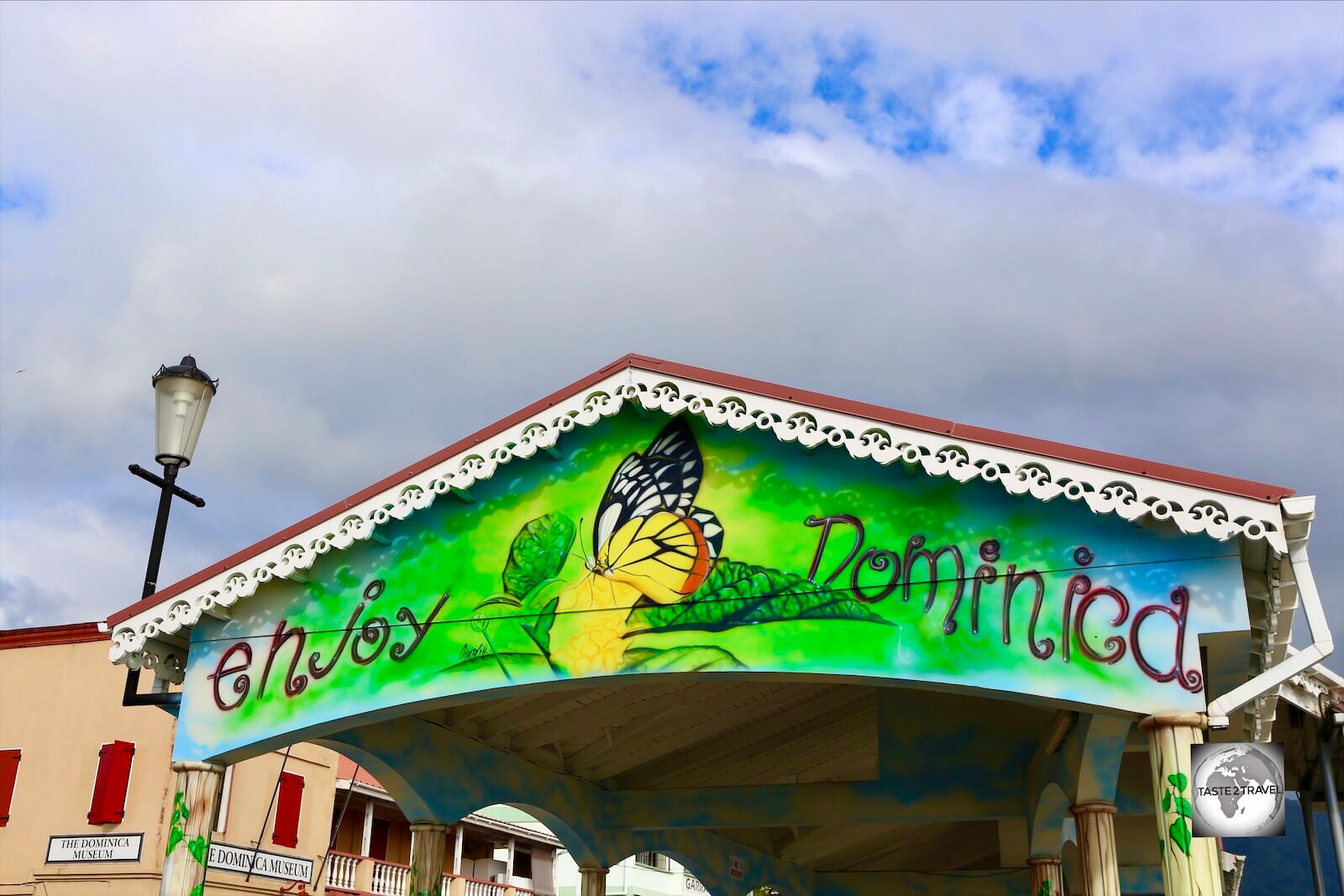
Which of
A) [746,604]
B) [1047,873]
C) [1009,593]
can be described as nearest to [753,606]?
[746,604]

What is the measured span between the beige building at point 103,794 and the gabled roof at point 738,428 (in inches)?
343

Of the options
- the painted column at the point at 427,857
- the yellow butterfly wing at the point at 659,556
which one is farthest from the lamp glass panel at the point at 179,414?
the painted column at the point at 427,857

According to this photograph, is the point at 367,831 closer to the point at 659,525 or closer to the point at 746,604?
the point at 659,525

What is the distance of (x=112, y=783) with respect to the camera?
719 inches

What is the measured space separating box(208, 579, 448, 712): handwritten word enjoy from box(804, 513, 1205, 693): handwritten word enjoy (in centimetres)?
290

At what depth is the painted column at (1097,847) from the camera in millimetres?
8953

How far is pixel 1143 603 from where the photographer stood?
748 centimetres

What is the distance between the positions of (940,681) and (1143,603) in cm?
124

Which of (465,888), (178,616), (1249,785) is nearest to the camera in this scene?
(1249,785)

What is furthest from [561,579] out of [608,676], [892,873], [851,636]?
[892,873]

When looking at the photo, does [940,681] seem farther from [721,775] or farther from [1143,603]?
[721,775]

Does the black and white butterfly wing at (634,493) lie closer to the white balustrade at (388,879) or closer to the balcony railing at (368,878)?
the balcony railing at (368,878)

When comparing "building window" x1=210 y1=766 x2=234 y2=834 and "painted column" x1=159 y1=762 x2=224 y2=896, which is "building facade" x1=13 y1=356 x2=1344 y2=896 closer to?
"painted column" x1=159 y1=762 x2=224 y2=896

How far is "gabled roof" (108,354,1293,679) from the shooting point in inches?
293
